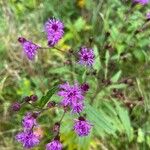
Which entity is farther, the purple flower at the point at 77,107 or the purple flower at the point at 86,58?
the purple flower at the point at 86,58

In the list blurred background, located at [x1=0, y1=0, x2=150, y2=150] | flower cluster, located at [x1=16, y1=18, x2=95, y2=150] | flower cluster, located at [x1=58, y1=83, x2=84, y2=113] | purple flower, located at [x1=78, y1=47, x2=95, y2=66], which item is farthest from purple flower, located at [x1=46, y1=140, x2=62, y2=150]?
blurred background, located at [x1=0, y1=0, x2=150, y2=150]

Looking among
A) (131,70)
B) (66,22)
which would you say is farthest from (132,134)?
(66,22)

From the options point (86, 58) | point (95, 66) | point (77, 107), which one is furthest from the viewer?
point (95, 66)

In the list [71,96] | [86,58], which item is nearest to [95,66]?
[86,58]

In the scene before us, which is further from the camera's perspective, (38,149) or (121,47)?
(121,47)

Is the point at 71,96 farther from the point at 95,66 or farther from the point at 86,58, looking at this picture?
the point at 95,66

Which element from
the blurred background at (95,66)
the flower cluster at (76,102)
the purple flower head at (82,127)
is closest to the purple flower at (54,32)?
the flower cluster at (76,102)

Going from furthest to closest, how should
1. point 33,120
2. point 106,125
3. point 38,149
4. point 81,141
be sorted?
1. point 38,149
2. point 81,141
3. point 106,125
4. point 33,120

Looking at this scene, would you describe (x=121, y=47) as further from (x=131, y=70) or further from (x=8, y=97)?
(x=8, y=97)

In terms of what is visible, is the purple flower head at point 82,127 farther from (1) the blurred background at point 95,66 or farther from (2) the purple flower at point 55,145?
(1) the blurred background at point 95,66
